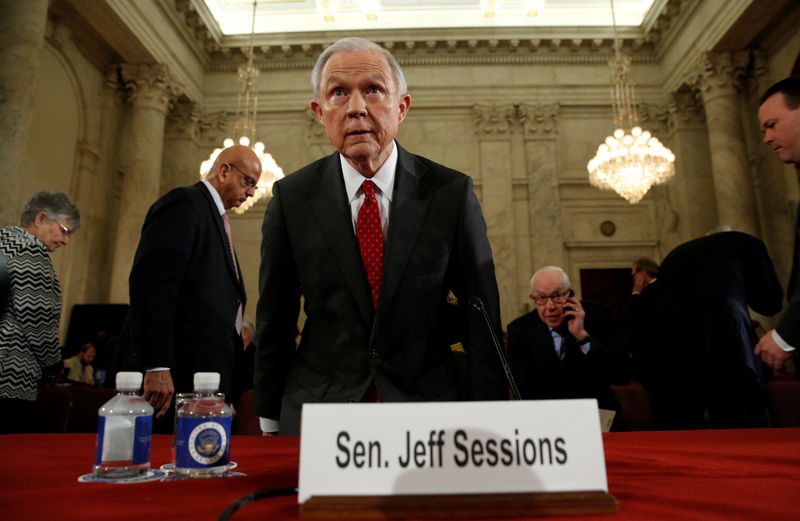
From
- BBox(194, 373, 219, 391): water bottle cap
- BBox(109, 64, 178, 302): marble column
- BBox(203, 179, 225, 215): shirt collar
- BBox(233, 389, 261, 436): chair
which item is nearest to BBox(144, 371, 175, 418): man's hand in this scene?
BBox(233, 389, 261, 436): chair

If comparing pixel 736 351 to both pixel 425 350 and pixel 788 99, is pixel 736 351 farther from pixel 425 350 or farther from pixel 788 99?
pixel 425 350

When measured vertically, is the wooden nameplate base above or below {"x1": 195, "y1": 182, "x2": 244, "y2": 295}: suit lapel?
below

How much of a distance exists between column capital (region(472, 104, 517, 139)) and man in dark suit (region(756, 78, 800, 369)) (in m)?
9.62

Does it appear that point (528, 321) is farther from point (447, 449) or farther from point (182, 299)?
point (447, 449)

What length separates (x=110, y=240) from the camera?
1103 centimetres

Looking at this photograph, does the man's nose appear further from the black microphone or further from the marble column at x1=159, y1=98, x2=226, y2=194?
the marble column at x1=159, y1=98, x2=226, y2=194

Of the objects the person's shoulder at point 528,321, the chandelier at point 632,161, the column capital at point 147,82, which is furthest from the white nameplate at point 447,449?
the column capital at point 147,82

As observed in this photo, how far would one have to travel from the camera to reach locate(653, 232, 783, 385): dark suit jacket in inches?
136

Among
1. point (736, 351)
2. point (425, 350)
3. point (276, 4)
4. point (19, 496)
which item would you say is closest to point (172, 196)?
point (425, 350)

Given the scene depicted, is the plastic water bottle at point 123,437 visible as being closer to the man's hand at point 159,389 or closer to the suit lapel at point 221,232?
the man's hand at point 159,389

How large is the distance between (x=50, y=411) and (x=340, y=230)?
2265 mm

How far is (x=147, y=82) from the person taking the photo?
11141 millimetres

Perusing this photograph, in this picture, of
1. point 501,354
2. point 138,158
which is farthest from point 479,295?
point 138,158

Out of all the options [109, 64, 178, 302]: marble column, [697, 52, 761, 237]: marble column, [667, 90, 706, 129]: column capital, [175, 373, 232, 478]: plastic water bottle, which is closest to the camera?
[175, 373, 232, 478]: plastic water bottle
